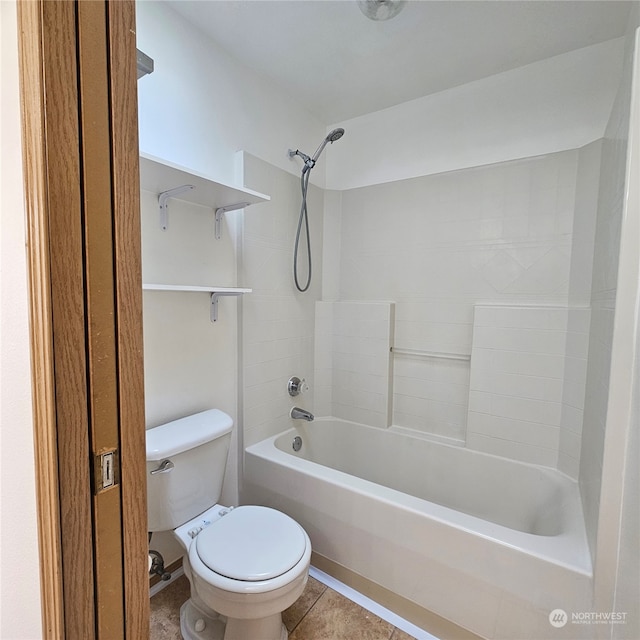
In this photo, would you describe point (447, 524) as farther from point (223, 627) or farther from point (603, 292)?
point (603, 292)

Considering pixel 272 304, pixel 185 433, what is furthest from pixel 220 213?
pixel 185 433

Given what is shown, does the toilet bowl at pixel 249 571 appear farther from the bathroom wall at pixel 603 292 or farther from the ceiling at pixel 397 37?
the ceiling at pixel 397 37

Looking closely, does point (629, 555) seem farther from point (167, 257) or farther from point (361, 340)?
point (167, 257)

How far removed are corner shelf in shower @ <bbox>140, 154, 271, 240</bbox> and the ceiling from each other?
751 mm

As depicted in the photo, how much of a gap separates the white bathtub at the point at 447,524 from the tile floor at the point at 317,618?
5.3 inches

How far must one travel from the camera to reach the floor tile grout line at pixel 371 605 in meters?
1.36

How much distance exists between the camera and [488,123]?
1852mm

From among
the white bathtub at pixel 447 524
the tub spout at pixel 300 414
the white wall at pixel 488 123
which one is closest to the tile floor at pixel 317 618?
the white bathtub at pixel 447 524

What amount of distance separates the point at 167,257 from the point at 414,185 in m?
1.45

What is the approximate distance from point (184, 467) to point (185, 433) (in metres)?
0.13

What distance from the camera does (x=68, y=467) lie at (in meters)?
0.47

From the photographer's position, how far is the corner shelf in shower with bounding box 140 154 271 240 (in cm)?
120

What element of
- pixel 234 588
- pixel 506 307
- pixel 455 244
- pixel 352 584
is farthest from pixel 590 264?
pixel 234 588

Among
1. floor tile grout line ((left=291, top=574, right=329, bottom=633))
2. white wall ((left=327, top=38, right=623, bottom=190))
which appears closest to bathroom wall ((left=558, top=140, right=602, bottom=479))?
white wall ((left=327, top=38, right=623, bottom=190))
